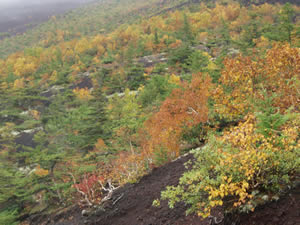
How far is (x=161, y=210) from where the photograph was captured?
8852 mm

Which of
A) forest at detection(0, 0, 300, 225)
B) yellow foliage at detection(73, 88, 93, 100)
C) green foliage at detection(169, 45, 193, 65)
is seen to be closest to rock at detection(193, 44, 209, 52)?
forest at detection(0, 0, 300, 225)

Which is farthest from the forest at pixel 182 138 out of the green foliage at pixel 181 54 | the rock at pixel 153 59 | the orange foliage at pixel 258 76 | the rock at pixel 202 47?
the rock at pixel 202 47

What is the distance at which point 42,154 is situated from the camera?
68.6ft

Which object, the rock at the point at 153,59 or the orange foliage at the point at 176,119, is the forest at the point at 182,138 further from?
the rock at the point at 153,59

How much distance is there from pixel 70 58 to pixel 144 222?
376 ft

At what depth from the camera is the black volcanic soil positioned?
4.58 m

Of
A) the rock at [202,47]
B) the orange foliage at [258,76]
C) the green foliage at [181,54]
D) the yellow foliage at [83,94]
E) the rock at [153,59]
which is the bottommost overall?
the yellow foliage at [83,94]

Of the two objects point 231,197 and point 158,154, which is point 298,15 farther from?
point 231,197

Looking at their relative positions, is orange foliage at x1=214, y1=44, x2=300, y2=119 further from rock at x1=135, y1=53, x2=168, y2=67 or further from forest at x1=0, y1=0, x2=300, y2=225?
rock at x1=135, y1=53, x2=168, y2=67

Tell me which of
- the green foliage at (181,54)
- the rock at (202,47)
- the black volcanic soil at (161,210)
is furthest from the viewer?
the rock at (202,47)

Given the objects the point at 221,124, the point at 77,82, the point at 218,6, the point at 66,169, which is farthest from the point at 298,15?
the point at 66,169

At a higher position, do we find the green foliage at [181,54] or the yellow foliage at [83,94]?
the green foliage at [181,54]

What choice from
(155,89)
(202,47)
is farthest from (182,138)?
(202,47)

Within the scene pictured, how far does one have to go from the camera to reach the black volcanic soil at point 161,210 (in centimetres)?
458
